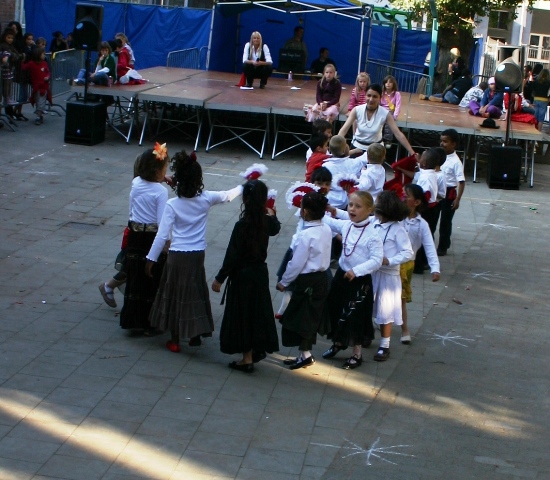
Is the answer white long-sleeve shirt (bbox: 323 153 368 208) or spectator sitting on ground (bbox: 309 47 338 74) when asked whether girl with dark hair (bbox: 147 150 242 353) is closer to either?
white long-sleeve shirt (bbox: 323 153 368 208)

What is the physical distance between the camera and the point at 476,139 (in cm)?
1738

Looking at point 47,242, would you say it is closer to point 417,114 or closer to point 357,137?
point 357,137

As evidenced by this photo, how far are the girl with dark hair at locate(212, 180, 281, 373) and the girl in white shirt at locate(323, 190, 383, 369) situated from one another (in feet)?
2.08

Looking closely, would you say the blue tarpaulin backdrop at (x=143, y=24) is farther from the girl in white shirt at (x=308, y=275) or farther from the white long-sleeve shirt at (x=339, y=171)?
the girl in white shirt at (x=308, y=275)

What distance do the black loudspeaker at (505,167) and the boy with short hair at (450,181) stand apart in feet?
16.5

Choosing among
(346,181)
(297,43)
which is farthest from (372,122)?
A: (297,43)

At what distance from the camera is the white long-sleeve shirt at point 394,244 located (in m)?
7.25

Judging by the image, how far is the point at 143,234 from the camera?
7.39 metres

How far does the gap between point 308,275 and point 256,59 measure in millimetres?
13000

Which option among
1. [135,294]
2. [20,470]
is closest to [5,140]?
[135,294]

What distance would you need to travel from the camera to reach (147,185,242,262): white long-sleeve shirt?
6891 millimetres

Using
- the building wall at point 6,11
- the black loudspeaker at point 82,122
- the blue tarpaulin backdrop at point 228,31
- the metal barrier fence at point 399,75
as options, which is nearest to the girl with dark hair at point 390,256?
the black loudspeaker at point 82,122

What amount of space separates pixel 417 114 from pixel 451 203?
22.3 ft

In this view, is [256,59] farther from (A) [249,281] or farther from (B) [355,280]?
(A) [249,281]
